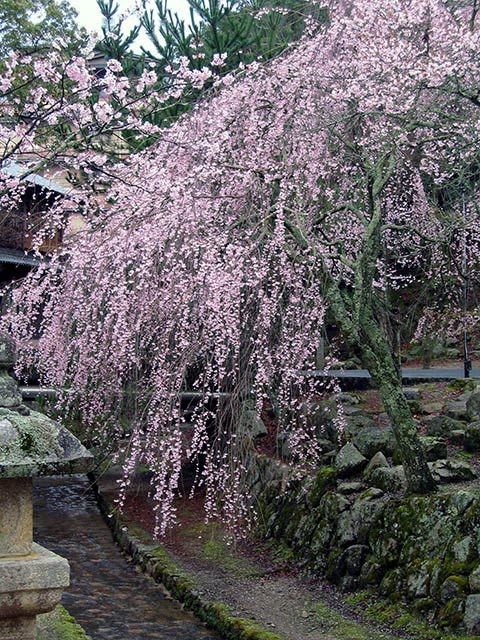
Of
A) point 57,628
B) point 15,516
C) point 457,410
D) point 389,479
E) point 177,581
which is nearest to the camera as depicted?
point 15,516

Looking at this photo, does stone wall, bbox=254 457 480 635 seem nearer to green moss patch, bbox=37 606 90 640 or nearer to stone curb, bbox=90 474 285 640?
stone curb, bbox=90 474 285 640

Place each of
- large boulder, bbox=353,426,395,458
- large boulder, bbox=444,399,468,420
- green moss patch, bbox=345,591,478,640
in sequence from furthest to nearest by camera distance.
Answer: large boulder, bbox=444,399,468,420, large boulder, bbox=353,426,395,458, green moss patch, bbox=345,591,478,640

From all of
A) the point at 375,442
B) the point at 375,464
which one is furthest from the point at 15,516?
the point at 375,442

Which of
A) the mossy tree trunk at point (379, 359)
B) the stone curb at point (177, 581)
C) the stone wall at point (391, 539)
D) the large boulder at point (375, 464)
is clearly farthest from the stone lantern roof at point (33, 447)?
the large boulder at point (375, 464)

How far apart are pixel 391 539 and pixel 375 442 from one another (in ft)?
5.77

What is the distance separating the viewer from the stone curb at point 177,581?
18.8 ft

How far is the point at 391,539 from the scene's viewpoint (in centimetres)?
606

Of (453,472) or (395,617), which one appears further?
(453,472)

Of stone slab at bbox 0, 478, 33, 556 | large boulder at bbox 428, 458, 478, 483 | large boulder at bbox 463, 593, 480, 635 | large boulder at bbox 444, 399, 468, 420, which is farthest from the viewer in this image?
large boulder at bbox 444, 399, 468, 420

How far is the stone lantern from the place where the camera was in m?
3.04

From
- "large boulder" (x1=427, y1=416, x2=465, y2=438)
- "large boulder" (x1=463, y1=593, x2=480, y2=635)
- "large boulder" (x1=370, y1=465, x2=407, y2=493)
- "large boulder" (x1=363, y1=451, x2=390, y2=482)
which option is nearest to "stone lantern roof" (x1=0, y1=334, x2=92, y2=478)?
"large boulder" (x1=463, y1=593, x2=480, y2=635)

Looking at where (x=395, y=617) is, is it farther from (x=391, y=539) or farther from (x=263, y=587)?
(x=263, y=587)

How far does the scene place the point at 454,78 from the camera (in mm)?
7145

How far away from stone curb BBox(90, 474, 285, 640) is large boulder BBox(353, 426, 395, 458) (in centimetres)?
222
